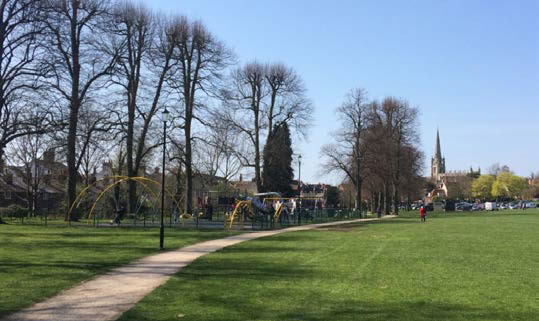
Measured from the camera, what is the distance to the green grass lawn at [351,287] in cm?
888

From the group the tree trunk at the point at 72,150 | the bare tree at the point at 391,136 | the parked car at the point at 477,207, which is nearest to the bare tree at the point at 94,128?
the tree trunk at the point at 72,150

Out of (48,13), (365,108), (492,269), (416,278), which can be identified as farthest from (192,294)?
(365,108)

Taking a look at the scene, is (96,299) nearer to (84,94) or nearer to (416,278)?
(416,278)

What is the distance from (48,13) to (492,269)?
86.2ft

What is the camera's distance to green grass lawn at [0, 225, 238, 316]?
1079cm

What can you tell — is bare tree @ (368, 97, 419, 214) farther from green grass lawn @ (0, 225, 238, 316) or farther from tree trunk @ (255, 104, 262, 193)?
green grass lawn @ (0, 225, 238, 316)

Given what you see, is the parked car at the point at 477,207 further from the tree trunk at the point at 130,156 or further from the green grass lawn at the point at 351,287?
the green grass lawn at the point at 351,287

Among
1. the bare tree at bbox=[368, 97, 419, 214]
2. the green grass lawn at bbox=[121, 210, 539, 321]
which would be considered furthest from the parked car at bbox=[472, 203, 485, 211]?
the green grass lawn at bbox=[121, 210, 539, 321]

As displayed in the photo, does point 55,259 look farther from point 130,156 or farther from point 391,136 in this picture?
point 391,136

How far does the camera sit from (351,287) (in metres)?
11.4

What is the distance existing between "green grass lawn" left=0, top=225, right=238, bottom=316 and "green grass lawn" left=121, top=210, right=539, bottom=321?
8.02ft

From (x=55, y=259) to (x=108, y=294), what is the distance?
643 centimetres

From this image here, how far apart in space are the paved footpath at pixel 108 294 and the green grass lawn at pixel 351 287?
15.6 inches

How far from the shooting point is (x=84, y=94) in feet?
125
